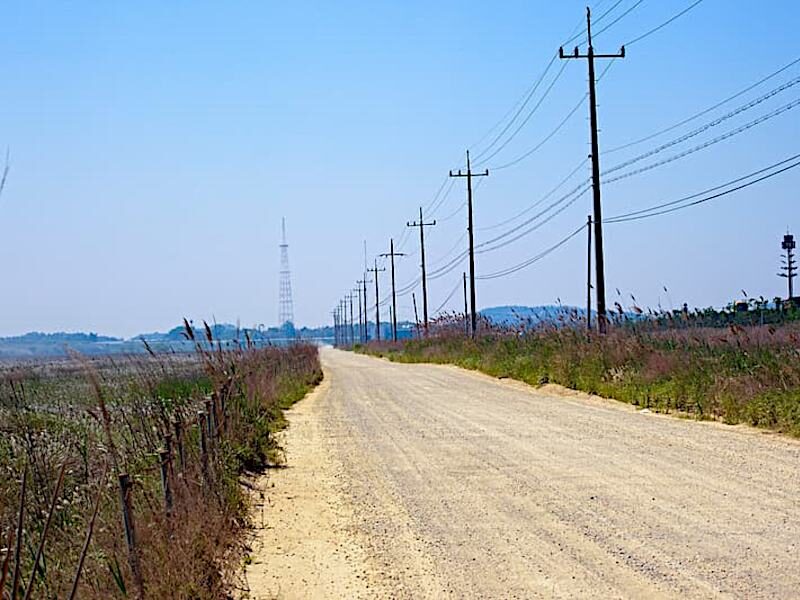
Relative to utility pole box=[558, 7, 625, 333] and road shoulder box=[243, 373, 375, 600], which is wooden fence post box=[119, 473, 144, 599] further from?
utility pole box=[558, 7, 625, 333]

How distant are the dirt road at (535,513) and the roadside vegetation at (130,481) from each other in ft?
2.32

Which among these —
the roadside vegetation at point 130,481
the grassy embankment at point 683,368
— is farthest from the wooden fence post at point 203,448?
the grassy embankment at point 683,368

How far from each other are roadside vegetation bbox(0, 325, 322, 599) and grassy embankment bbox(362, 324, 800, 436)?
8.94 metres

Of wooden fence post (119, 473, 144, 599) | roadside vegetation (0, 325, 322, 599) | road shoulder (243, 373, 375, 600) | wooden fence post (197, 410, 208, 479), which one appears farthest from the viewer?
wooden fence post (197, 410, 208, 479)

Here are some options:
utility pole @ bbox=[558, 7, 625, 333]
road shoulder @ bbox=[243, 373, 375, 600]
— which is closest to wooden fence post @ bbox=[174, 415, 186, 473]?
road shoulder @ bbox=[243, 373, 375, 600]

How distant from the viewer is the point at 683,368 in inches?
1005

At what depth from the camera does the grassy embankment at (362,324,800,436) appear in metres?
20.7

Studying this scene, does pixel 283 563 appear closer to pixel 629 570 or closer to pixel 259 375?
pixel 629 570

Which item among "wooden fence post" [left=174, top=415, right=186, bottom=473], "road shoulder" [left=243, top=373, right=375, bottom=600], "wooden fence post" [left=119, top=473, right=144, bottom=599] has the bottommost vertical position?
"road shoulder" [left=243, top=373, right=375, bottom=600]

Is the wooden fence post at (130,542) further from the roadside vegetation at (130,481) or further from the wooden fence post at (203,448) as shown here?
the wooden fence post at (203,448)

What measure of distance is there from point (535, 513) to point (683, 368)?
1422 centimetres

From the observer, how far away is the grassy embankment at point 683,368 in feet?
68.0

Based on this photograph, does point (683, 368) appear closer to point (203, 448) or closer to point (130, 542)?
point (203, 448)

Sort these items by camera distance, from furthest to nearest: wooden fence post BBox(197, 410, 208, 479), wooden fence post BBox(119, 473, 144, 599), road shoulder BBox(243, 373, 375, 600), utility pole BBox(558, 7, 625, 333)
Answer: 1. utility pole BBox(558, 7, 625, 333)
2. wooden fence post BBox(197, 410, 208, 479)
3. road shoulder BBox(243, 373, 375, 600)
4. wooden fence post BBox(119, 473, 144, 599)
